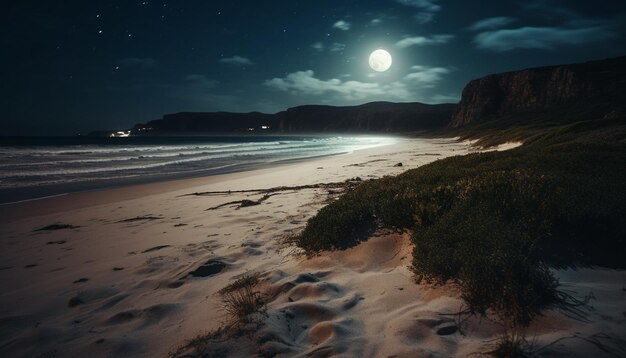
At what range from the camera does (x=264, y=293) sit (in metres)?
3.73

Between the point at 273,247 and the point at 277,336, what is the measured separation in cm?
272

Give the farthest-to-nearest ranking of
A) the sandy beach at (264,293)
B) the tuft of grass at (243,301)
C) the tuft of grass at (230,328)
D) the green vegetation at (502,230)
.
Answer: the tuft of grass at (243,301) → the green vegetation at (502,230) → the tuft of grass at (230,328) → the sandy beach at (264,293)

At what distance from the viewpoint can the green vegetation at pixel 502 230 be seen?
9.38ft

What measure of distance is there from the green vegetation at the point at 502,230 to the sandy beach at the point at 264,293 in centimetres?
20

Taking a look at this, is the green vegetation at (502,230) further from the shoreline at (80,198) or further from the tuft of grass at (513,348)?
the shoreline at (80,198)

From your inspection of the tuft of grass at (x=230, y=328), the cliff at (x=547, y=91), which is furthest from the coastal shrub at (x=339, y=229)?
the cliff at (x=547, y=91)

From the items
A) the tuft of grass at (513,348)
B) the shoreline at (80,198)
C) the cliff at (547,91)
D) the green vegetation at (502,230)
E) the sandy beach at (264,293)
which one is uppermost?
the cliff at (547,91)

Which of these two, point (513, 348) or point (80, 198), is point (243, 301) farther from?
point (80, 198)

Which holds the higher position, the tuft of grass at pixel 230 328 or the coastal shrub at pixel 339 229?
the coastal shrub at pixel 339 229

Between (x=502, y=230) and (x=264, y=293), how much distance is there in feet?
9.27

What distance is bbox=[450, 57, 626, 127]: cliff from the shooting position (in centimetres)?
6075

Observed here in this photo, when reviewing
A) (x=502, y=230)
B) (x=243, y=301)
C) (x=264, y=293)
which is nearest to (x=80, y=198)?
(x=264, y=293)

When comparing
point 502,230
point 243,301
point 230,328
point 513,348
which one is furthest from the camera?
point 502,230

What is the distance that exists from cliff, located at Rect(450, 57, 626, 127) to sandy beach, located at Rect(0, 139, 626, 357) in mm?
59400
